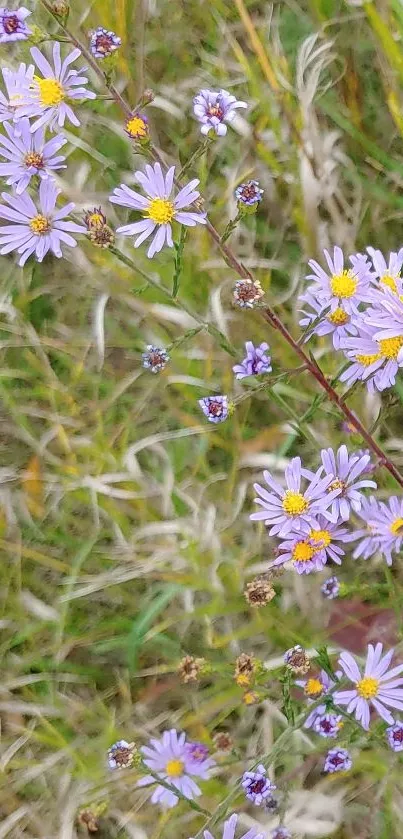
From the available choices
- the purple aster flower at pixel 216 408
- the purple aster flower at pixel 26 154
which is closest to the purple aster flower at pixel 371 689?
the purple aster flower at pixel 216 408

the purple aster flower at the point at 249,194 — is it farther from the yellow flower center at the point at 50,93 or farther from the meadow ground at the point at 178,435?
the meadow ground at the point at 178,435

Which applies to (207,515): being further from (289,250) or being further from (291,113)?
(291,113)

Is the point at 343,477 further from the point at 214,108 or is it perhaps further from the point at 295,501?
the point at 214,108

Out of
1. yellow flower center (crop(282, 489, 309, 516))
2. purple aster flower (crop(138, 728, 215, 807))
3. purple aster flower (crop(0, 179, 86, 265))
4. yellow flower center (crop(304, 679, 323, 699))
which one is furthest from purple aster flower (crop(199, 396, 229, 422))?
purple aster flower (crop(138, 728, 215, 807))

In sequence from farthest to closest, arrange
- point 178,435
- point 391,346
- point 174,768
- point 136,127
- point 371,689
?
point 178,435
point 174,768
point 371,689
point 391,346
point 136,127

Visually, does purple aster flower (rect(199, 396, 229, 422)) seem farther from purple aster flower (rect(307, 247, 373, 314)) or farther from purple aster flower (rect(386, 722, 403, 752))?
purple aster flower (rect(386, 722, 403, 752))

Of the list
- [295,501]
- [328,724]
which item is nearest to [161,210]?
[295,501]
